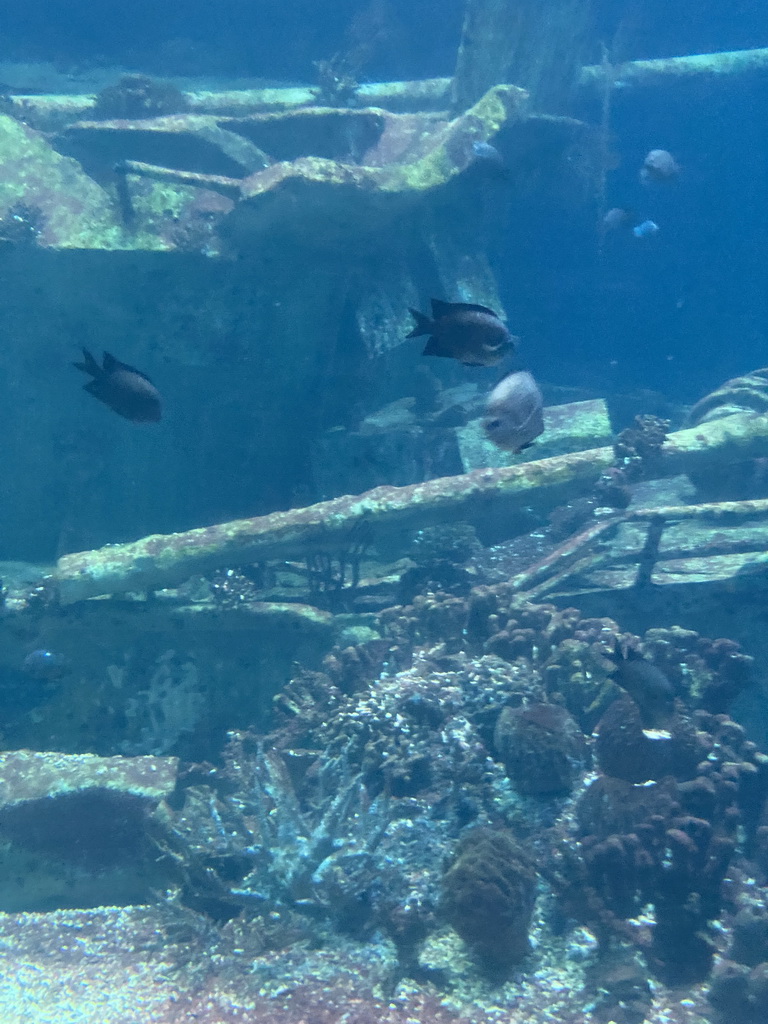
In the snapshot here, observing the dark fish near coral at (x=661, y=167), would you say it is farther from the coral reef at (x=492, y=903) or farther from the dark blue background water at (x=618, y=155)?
the coral reef at (x=492, y=903)

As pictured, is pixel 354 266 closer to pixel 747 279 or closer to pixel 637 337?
pixel 637 337

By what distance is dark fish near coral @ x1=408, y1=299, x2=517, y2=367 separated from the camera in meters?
3.34

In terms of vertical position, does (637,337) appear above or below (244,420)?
above

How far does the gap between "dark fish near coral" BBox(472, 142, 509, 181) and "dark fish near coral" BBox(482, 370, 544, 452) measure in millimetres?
8571

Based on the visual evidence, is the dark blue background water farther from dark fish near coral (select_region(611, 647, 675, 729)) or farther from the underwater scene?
dark fish near coral (select_region(611, 647, 675, 729))

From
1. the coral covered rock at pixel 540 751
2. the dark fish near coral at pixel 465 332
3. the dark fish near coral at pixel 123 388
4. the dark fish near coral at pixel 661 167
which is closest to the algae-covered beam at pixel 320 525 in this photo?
the coral covered rock at pixel 540 751

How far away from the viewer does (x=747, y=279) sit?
2361cm

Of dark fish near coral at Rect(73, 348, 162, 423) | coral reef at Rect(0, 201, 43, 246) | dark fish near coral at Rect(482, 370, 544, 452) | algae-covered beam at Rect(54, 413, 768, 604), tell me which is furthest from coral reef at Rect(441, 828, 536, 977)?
coral reef at Rect(0, 201, 43, 246)

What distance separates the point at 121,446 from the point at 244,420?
7.29 ft

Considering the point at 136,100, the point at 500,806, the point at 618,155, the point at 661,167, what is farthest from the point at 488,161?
the point at 500,806

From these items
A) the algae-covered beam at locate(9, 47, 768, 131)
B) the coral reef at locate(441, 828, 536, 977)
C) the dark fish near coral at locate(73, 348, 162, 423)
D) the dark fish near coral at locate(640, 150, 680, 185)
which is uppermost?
the algae-covered beam at locate(9, 47, 768, 131)

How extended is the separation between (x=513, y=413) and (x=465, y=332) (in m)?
0.48

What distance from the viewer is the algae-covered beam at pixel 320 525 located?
728 cm

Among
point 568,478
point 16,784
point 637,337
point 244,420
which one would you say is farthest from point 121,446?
point 637,337
